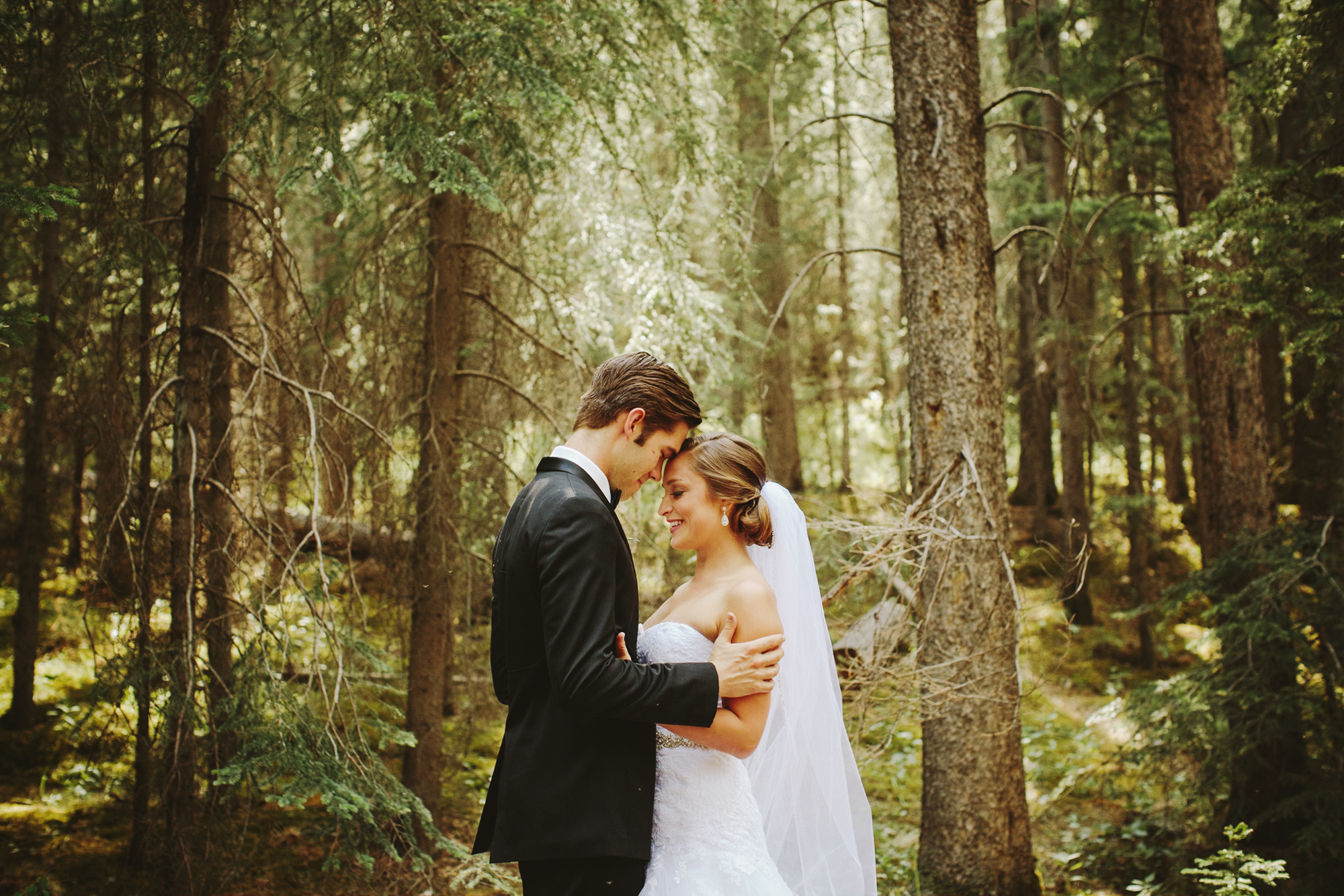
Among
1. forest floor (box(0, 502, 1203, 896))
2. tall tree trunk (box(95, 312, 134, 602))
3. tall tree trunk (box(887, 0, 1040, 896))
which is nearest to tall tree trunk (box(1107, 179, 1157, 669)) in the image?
forest floor (box(0, 502, 1203, 896))

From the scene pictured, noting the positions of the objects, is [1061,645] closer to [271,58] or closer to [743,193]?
[743,193]

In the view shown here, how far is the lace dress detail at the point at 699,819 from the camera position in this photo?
108 inches

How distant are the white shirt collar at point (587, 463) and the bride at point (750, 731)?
18.0 inches

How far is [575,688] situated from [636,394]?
3.12 ft

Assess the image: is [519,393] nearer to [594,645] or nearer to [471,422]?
[471,422]

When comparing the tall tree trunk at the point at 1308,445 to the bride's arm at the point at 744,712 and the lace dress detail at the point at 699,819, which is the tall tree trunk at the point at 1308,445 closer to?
the bride's arm at the point at 744,712

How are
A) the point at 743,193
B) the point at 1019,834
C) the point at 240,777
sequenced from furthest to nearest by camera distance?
the point at 743,193 < the point at 1019,834 < the point at 240,777

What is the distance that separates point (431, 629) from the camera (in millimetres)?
6547

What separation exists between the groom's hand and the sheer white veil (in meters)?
0.61

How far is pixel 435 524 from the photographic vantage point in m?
6.32

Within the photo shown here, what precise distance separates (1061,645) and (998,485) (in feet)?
24.9

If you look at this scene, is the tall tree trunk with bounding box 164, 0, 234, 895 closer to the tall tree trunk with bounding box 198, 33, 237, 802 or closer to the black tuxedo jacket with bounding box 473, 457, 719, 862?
the tall tree trunk with bounding box 198, 33, 237, 802

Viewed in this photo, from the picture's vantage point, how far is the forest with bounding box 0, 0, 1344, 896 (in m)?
4.69

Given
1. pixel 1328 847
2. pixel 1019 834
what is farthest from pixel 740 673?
pixel 1328 847
